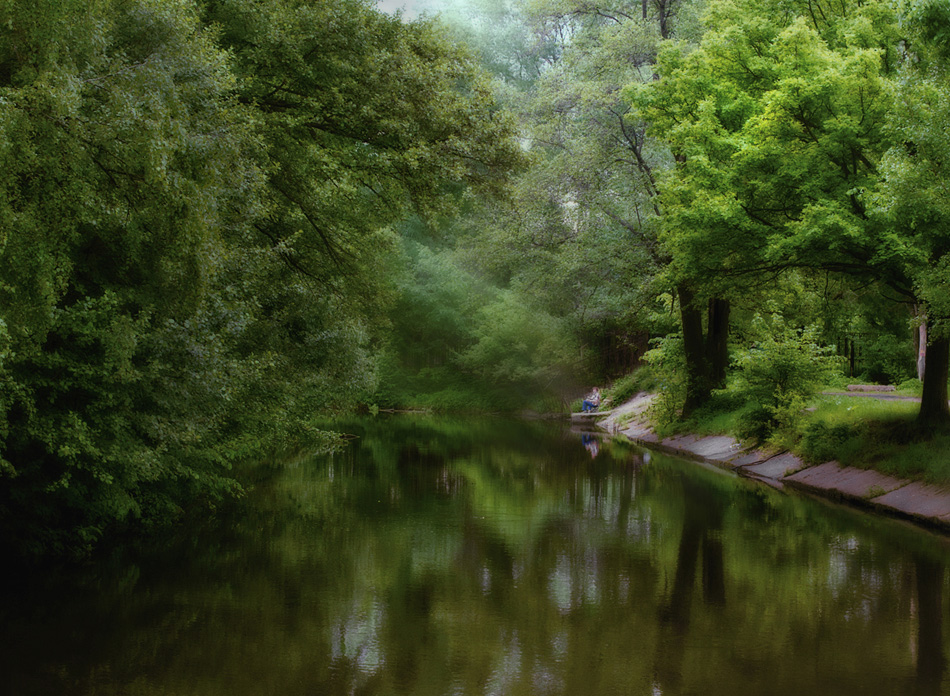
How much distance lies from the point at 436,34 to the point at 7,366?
33.3 feet

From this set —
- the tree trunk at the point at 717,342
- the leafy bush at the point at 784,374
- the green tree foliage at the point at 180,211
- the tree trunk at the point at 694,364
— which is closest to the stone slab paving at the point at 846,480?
the leafy bush at the point at 784,374

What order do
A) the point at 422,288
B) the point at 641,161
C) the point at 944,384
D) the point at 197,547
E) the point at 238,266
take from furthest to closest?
the point at 422,288, the point at 641,161, the point at 944,384, the point at 238,266, the point at 197,547

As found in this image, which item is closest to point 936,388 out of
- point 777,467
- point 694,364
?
point 777,467

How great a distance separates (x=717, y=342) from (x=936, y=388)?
40.0 ft

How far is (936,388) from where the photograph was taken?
16250 millimetres

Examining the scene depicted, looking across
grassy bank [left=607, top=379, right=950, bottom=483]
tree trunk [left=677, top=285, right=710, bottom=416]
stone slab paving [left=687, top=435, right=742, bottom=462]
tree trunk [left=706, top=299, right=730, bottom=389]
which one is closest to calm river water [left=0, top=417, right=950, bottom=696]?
grassy bank [left=607, top=379, right=950, bottom=483]

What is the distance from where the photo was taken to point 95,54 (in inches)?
328

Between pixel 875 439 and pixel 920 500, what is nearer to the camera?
pixel 920 500

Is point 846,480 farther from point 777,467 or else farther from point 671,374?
point 671,374

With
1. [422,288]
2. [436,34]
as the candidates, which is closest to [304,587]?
[436,34]

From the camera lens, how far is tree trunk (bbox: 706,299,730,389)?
92.5ft

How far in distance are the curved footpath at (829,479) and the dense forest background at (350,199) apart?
121cm

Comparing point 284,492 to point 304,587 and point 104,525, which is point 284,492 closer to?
point 104,525

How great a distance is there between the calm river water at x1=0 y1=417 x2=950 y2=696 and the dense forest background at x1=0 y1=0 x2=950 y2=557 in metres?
1.49
